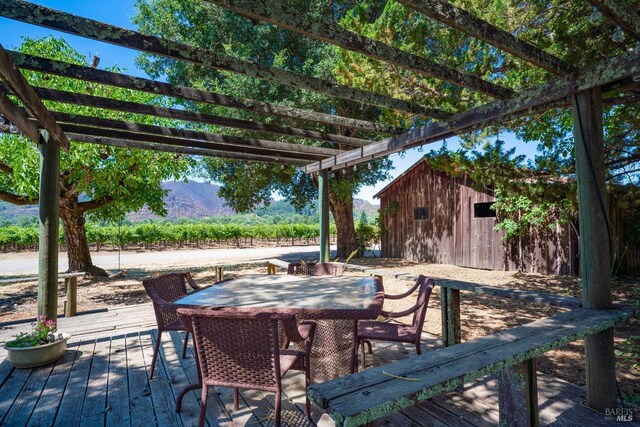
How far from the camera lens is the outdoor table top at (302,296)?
2.45 meters

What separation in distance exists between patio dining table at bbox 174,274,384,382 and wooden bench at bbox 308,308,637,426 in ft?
2.74

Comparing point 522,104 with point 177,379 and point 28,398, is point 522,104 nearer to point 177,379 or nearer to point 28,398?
point 177,379

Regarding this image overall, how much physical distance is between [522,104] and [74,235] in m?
10.4

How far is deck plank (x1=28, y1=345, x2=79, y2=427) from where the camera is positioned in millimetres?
2354

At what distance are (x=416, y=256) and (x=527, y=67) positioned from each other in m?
9.81

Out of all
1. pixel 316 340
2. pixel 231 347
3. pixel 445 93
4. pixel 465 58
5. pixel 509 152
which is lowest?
pixel 316 340

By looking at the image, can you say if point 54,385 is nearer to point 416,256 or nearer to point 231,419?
point 231,419

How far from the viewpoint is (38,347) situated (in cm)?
322

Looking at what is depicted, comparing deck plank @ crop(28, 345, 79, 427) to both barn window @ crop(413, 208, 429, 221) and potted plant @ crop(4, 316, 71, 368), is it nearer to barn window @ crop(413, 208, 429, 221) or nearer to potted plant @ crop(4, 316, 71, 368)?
potted plant @ crop(4, 316, 71, 368)

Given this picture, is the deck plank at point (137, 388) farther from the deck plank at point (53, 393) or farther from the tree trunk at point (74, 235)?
the tree trunk at point (74, 235)

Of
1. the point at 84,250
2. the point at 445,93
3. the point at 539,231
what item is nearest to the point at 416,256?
the point at 539,231

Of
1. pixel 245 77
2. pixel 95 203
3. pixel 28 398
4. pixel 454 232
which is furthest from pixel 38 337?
pixel 454 232

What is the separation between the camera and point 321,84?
281 centimetres

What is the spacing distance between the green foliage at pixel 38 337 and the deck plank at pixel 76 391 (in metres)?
0.36
